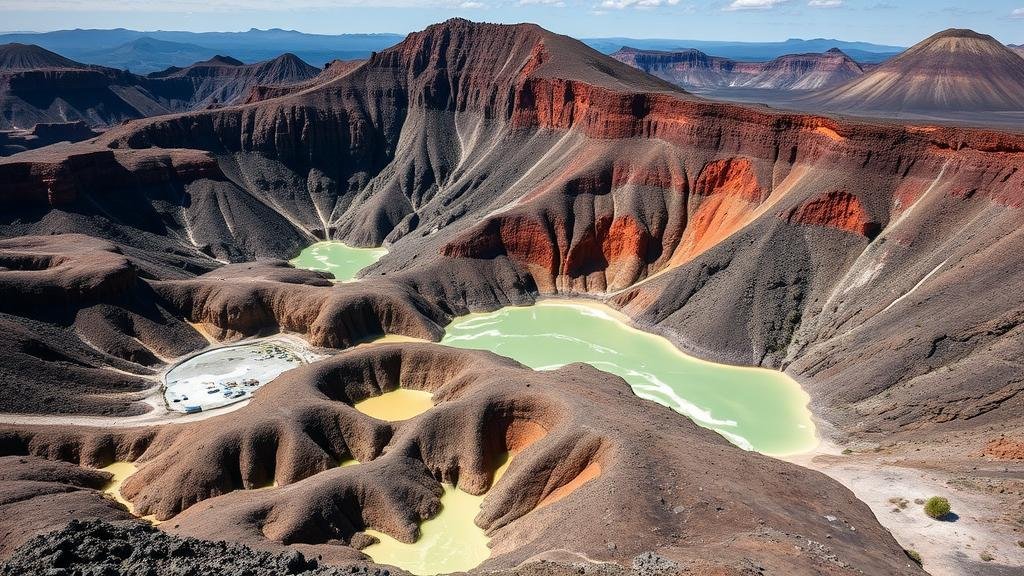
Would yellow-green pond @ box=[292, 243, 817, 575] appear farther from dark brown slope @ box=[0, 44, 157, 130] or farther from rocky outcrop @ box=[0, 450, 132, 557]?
dark brown slope @ box=[0, 44, 157, 130]

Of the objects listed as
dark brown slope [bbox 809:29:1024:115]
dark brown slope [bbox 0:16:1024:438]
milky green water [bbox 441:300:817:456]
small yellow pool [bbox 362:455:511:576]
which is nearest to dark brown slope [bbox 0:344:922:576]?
small yellow pool [bbox 362:455:511:576]

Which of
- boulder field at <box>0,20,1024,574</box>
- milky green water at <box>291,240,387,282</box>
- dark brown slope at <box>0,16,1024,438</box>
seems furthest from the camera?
milky green water at <box>291,240,387,282</box>

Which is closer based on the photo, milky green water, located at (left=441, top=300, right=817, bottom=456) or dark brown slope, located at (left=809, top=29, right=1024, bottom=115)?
milky green water, located at (left=441, top=300, right=817, bottom=456)

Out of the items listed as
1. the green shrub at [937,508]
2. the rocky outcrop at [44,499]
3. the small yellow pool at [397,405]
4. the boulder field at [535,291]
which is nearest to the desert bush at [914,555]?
the boulder field at [535,291]

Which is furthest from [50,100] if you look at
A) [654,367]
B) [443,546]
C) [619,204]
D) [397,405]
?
[443,546]

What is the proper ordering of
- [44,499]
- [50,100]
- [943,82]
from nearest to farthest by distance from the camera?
[44,499] → [943,82] → [50,100]

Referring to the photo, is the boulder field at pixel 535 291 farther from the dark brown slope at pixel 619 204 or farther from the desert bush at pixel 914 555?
the desert bush at pixel 914 555

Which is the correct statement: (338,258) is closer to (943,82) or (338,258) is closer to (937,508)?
(937,508)
